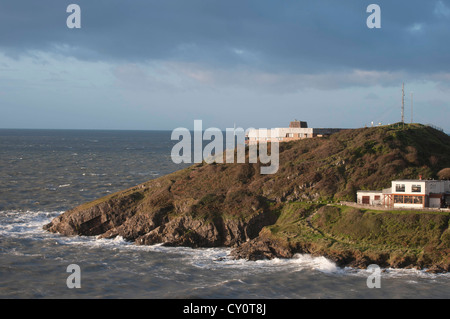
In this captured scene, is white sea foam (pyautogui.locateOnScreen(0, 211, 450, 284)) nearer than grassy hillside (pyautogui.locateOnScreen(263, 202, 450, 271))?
Yes

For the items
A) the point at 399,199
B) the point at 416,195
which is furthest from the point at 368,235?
the point at 416,195

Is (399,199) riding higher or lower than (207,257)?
higher

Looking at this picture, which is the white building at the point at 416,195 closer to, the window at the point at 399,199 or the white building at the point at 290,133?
the window at the point at 399,199

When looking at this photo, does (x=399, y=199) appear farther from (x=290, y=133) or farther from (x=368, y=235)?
(x=290, y=133)

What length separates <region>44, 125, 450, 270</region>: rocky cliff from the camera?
6000 cm

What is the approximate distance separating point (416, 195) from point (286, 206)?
17610mm

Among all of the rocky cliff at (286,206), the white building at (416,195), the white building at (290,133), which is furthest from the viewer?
the white building at (290,133)

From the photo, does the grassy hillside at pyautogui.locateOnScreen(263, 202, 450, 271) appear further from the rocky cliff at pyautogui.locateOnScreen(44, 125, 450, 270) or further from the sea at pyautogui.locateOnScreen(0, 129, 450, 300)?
the sea at pyautogui.locateOnScreen(0, 129, 450, 300)

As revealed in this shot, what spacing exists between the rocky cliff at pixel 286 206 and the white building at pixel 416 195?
4.10m

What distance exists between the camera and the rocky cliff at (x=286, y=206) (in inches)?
2362

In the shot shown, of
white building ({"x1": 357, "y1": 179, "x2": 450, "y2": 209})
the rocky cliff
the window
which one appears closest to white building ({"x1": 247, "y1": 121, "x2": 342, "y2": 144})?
the rocky cliff

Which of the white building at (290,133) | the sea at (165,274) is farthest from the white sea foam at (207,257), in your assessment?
the white building at (290,133)

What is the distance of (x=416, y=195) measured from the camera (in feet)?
212

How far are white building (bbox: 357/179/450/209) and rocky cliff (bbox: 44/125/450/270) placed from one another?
410cm
